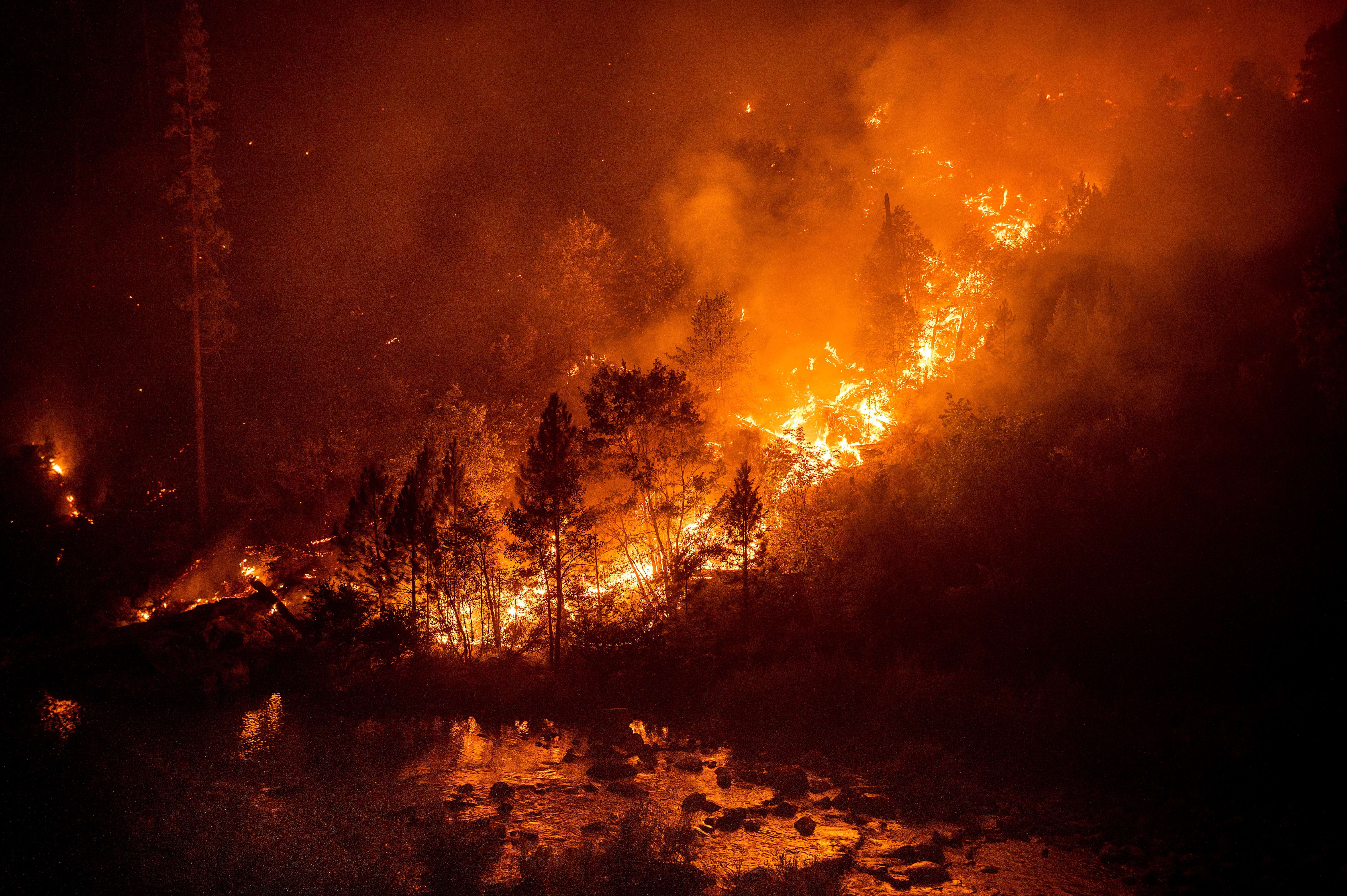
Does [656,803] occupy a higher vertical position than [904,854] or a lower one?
higher

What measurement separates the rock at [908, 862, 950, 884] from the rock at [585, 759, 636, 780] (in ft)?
22.8

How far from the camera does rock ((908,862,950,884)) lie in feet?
36.8

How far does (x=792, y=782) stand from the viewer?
15555 mm

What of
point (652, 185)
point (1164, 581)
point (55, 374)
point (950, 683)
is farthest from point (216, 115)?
point (1164, 581)

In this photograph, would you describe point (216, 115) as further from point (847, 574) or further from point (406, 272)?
point (847, 574)

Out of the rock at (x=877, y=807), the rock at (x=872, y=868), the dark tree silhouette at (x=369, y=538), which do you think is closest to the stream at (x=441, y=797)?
the rock at (x=872, y=868)

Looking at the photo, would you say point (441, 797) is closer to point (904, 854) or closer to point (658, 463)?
A: point (904, 854)

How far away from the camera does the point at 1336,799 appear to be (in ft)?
42.2

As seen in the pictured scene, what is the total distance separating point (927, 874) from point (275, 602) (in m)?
31.1

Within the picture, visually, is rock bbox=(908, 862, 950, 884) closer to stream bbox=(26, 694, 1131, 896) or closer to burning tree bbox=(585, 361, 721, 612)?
stream bbox=(26, 694, 1131, 896)

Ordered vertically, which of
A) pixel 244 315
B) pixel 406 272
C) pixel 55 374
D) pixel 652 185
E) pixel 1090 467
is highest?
pixel 652 185

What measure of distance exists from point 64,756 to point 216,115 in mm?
50410

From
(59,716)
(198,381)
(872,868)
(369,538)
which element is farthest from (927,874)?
(198,381)

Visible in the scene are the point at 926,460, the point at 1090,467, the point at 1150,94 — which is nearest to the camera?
the point at 1090,467
